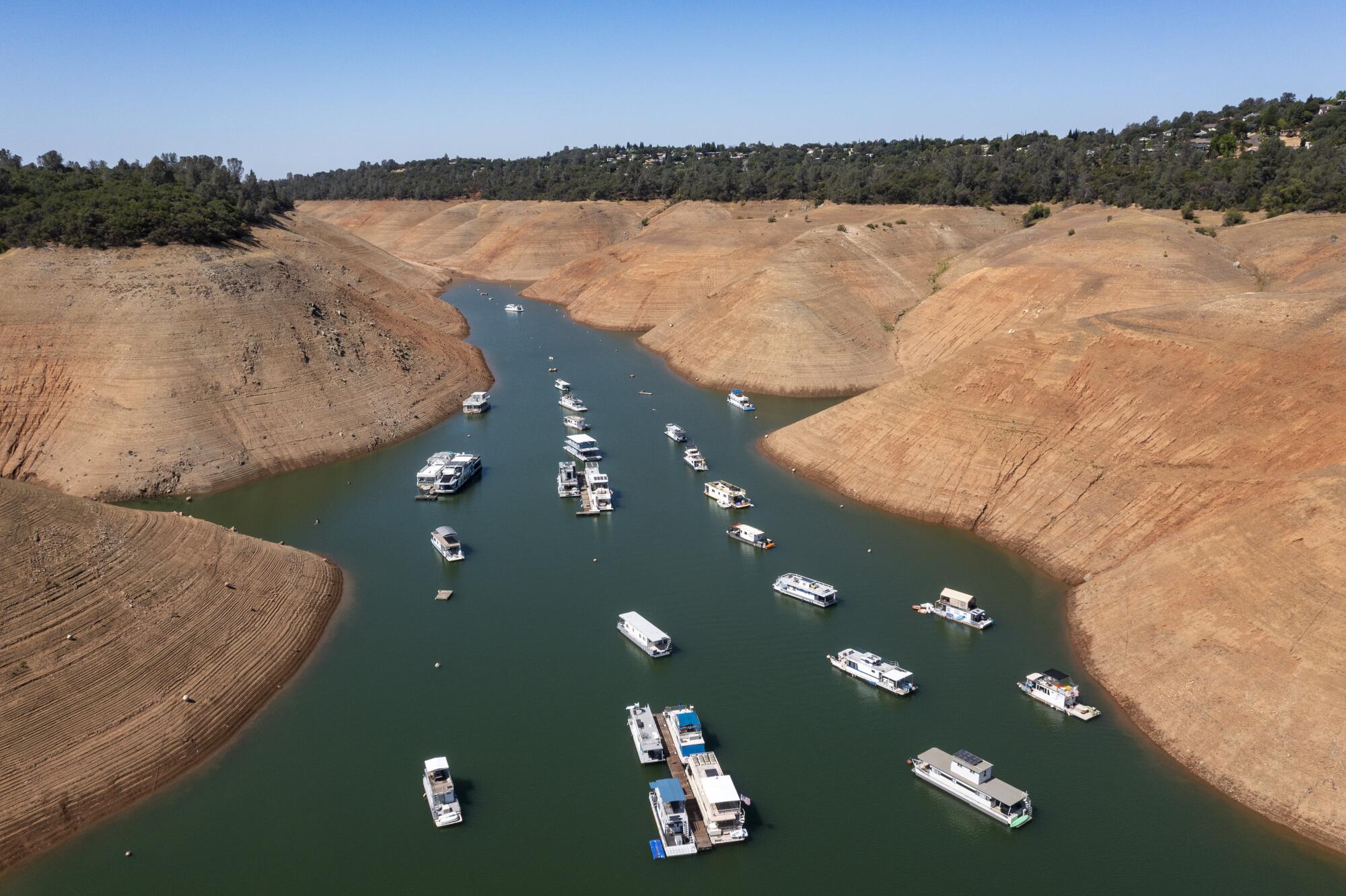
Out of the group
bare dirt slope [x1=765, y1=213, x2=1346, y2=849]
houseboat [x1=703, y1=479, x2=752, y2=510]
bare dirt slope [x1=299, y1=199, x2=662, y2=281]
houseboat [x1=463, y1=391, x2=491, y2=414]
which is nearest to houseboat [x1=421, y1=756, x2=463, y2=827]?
bare dirt slope [x1=765, y1=213, x2=1346, y2=849]

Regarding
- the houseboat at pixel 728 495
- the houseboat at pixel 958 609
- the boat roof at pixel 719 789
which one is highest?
the houseboat at pixel 728 495

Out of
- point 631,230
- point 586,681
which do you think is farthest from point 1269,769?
point 631,230

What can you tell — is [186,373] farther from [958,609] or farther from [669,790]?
[958,609]

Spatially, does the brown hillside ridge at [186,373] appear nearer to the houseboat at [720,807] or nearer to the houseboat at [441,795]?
the houseboat at [441,795]

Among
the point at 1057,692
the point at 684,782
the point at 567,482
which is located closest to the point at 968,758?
the point at 1057,692

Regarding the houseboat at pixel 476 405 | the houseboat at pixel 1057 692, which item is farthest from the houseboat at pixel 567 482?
the houseboat at pixel 1057 692

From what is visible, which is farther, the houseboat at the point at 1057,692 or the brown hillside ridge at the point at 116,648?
the houseboat at the point at 1057,692
